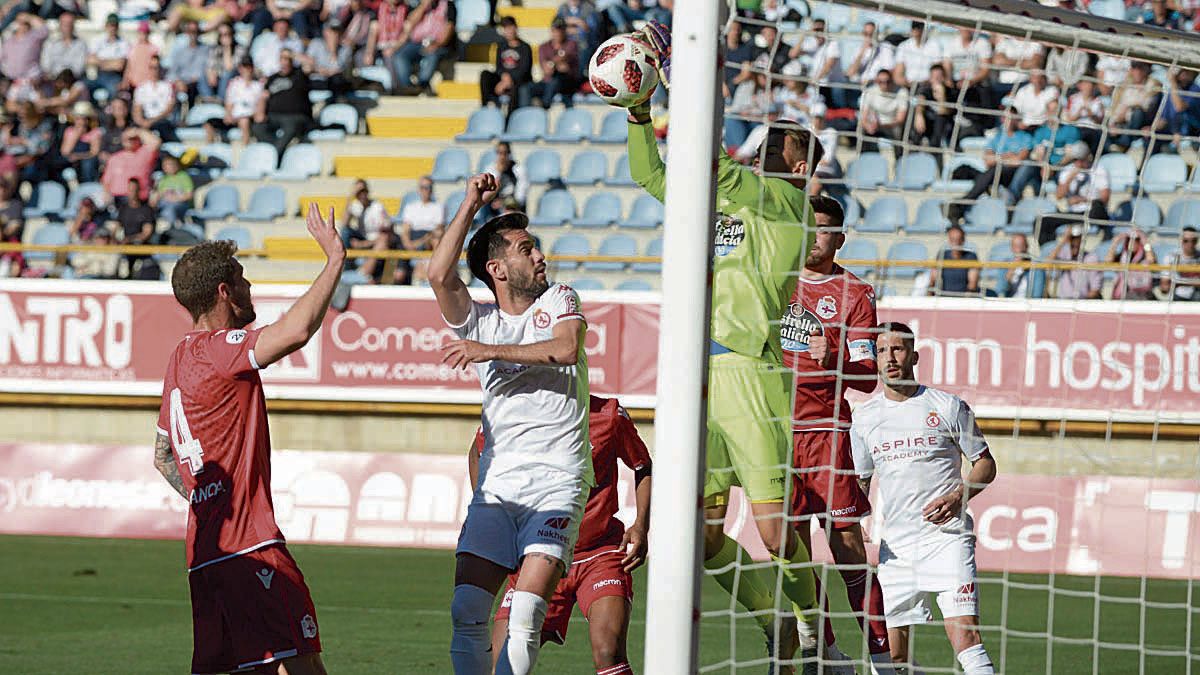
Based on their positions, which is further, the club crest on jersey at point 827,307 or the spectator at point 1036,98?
the spectator at point 1036,98

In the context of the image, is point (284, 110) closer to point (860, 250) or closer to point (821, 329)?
point (860, 250)

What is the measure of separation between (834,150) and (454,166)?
4.36 metres

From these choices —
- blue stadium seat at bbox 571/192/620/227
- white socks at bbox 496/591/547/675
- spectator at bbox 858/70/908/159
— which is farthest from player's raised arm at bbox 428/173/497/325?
blue stadium seat at bbox 571/192/620/227

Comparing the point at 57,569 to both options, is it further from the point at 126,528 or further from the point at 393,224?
the point at 393,224

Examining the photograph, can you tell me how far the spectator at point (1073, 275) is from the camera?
13195 mm

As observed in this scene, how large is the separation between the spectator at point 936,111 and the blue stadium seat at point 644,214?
2.89 meters

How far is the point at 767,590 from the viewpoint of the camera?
22.3 feet

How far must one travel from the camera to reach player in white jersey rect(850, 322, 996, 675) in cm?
666

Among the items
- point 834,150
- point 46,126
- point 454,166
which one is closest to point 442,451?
point 454,166

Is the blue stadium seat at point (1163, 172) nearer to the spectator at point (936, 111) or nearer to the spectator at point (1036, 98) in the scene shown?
the spectator at point (1036, 98)

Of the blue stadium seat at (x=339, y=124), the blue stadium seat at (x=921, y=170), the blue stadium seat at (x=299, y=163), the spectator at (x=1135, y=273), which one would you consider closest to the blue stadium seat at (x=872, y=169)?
the blue stadium seat at (x=921, y=170)

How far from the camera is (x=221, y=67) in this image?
802 inches

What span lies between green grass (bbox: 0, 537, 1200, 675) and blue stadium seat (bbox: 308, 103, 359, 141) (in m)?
7.53

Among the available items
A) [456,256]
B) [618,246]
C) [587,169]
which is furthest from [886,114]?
[456,256]
